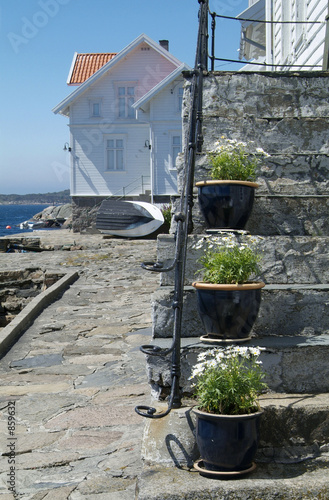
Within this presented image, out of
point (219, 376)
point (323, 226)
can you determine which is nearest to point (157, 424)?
point (219, 376)

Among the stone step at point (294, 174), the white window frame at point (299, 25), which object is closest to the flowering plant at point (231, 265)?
the stone step at point (294, 174)

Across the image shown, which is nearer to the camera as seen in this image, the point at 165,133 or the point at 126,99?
the point at 165,133

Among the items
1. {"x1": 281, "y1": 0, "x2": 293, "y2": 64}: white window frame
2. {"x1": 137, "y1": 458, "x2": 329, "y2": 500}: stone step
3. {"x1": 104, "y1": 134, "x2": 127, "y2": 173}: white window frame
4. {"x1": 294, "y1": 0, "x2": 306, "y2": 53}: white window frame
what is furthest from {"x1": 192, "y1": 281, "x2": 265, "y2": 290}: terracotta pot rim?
{"x1": 104, "y1": 134, "x2": 127, "y2": 173}: white window frame

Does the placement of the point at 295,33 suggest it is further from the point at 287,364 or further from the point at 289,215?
the point at 287,364

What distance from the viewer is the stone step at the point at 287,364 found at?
3.44 meters

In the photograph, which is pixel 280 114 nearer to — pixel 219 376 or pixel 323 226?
pixel 323 226

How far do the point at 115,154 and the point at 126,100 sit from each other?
2.37 m

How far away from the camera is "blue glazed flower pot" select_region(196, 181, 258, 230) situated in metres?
4.08

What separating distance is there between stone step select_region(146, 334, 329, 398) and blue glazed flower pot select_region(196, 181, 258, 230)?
0.98 metres

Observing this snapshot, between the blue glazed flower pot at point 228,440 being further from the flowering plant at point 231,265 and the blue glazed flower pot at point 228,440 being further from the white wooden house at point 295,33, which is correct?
the white wooden house at point 295,33

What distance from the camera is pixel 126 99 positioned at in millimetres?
25906

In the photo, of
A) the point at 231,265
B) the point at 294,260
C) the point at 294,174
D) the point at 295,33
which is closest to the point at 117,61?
the point at 295,33

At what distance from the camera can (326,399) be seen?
11.0ft

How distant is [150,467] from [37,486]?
0.68m
